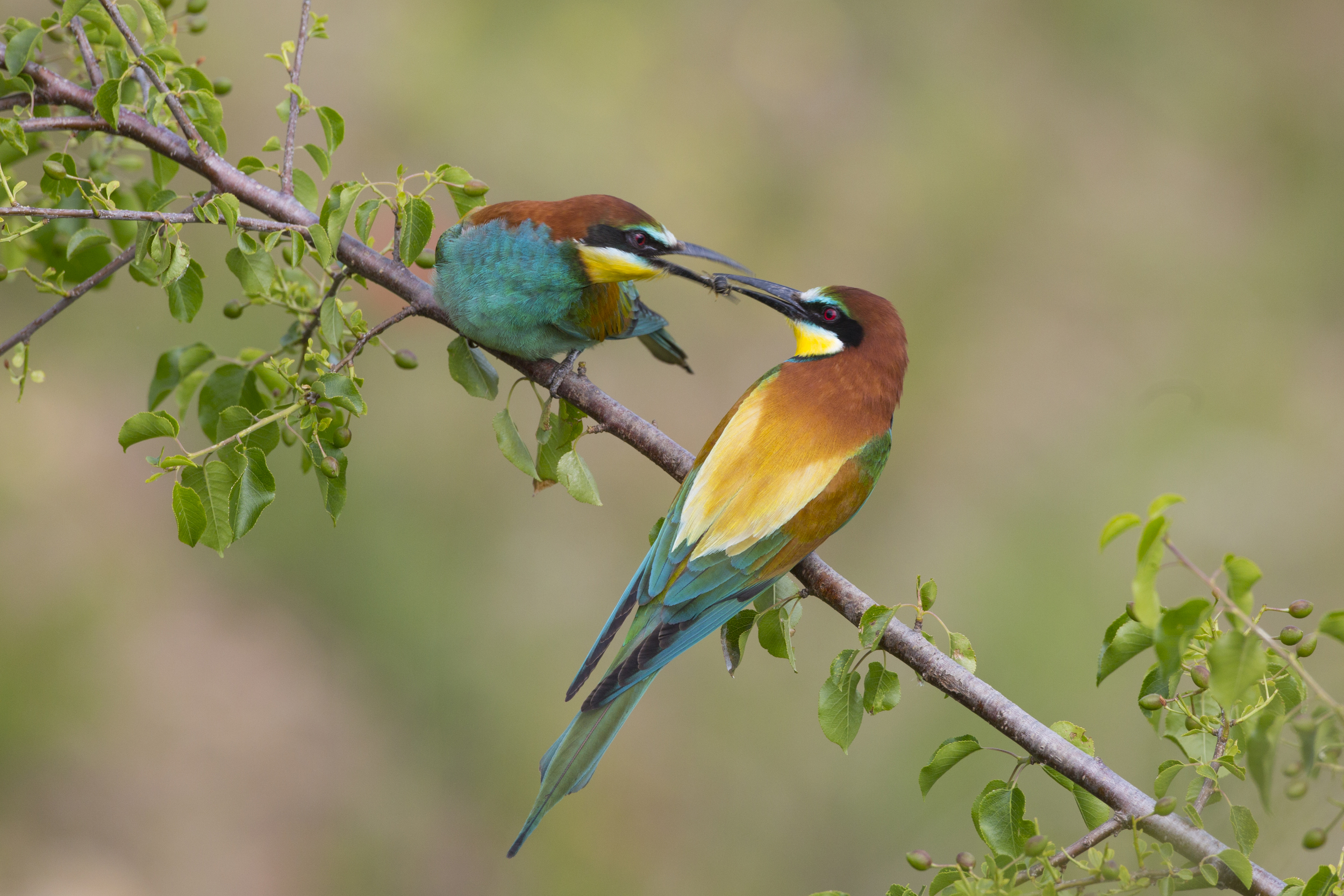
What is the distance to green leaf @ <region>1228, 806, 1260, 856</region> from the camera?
1.11m

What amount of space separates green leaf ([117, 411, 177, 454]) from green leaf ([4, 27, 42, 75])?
0.56 metres

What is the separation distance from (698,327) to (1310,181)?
3221 millimetres

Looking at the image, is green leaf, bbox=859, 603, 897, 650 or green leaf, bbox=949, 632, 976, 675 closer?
green leaf, bbox=859, 603, 897, 650

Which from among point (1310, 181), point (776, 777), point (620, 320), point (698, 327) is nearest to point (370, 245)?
point (620, 320)

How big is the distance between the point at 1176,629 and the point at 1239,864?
0.37m

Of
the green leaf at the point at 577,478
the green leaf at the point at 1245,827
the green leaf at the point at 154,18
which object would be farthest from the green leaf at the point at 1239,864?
the green leaf at the point at 154,18

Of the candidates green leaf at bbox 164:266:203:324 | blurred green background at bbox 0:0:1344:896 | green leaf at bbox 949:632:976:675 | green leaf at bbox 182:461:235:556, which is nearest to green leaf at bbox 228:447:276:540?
green leaf at bbox 182:461:235:556

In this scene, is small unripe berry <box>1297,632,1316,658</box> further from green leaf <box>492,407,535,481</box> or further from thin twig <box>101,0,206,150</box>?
thin twig <box>101,0,206,150</box>

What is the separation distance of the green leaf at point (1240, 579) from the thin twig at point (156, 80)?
4.48 feet

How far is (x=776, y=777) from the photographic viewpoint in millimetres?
3559

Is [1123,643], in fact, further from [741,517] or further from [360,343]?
[360,343]

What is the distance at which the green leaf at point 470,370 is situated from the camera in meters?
1.59

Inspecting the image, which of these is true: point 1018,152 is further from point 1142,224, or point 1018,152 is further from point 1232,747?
point 1232,747

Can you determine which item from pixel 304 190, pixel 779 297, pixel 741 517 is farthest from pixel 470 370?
pixel 779 297
